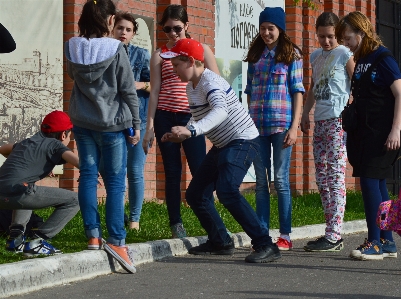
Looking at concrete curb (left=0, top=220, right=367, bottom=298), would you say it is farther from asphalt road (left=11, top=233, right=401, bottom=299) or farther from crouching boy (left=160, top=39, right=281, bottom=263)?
crouching boy (left=160, top=39, right=281, bottom=263)

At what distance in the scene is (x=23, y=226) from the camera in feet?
25.9

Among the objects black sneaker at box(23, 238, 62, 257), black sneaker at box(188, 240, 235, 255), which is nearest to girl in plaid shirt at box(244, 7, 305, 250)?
black sneaker at box(188, 240, 235, 255)

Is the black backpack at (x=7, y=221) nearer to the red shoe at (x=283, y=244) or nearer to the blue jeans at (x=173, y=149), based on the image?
the blue jeans at (x=173, y=149)

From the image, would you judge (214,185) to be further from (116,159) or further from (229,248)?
(116,159)

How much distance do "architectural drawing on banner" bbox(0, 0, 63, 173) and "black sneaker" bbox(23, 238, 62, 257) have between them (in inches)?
139

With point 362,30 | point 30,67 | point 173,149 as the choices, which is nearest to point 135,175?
point 173,149

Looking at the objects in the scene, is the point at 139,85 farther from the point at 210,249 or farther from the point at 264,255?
the point at 264,255

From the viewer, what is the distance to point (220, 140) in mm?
7762

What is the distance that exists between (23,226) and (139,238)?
1.14 meters

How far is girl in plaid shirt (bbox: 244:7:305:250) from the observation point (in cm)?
862

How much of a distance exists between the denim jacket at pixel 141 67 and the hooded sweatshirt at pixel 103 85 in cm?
179

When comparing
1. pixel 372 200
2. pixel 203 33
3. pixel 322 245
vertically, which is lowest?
pixel 322 245

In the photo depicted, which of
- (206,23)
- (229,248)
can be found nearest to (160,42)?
(206,23)

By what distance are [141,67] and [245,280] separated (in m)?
2.85
